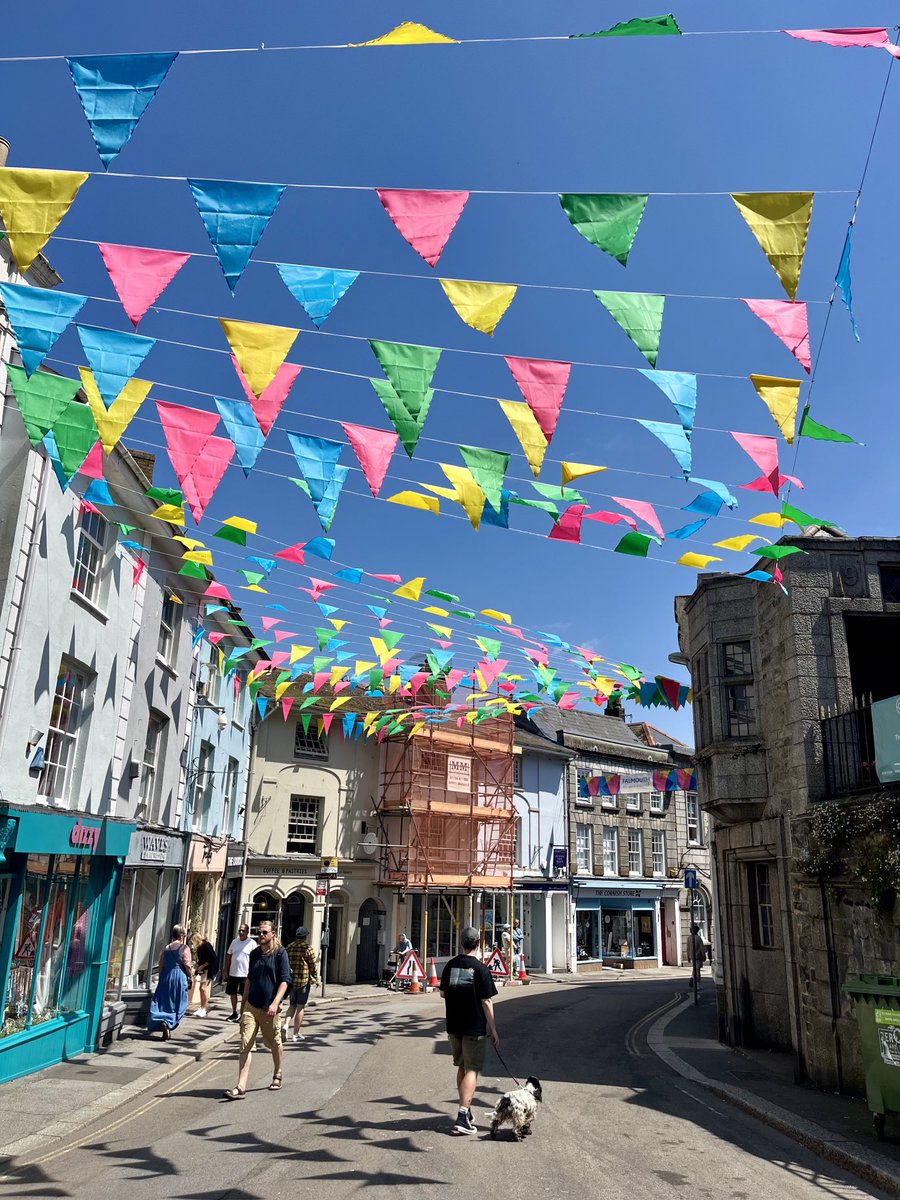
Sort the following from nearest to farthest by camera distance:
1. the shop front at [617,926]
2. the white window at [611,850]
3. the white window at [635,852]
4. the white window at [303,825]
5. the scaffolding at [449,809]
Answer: the white window at [303,825] < the scaffolding at [449,809] < the shop front at [617,926] < the white window at [611,850] < the white window at [635,852]

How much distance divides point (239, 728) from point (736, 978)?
544 inches

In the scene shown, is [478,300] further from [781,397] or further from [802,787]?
[802,787]

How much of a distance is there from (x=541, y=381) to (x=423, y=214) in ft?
5.95

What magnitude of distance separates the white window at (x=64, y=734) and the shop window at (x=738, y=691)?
10014mm

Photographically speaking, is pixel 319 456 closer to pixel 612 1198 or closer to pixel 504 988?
pixel 612 1198

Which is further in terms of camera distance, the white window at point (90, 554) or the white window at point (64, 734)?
the white window at point (90, 554)

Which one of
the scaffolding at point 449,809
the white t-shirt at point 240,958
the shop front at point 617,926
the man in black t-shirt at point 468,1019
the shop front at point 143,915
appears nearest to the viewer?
the man in black t-shirt at point 468,1019

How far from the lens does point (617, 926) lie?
3425 cm

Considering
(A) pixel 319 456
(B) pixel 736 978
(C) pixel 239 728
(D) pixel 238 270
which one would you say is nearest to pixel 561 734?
(C) pixel 239 728

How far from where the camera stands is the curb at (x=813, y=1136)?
678 cm

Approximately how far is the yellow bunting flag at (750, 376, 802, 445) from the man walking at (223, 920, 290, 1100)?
696cm

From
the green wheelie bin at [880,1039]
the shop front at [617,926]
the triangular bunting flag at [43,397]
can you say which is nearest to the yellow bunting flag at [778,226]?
the triangular bunting flag at [43,397]

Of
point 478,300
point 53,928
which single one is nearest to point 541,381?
point 478,300

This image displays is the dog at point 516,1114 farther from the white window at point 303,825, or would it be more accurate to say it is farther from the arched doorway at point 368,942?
the arched doorway at point 368,942
